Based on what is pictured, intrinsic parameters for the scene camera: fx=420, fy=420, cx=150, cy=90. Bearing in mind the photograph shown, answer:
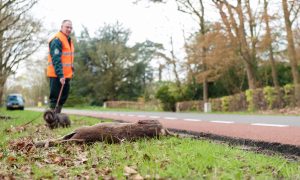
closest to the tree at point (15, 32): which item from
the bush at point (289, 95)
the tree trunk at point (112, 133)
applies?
the tree trunk at point (112, 133)

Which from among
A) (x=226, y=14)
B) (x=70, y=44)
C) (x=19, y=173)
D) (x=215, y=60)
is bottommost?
(x=19, y=173)

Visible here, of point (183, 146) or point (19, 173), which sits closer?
point (19, 173)

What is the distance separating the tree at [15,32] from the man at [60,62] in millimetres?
5821

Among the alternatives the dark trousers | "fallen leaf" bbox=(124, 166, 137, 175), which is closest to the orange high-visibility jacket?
the dark trousers

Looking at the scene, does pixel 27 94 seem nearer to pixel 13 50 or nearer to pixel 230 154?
pixel 13 50

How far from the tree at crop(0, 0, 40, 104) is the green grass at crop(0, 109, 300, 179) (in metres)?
10.2

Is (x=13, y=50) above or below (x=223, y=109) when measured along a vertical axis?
above

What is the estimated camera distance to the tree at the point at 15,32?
612 inches

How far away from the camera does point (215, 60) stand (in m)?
27.9

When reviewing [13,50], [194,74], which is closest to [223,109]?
[194,74]

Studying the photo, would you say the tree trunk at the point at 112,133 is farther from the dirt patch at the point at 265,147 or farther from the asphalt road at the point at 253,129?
the asphalt road at the point at 253,129

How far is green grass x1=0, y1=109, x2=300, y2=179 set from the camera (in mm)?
3436

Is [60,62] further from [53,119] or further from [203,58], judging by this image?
[203,58]

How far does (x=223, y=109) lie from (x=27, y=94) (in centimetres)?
6786
